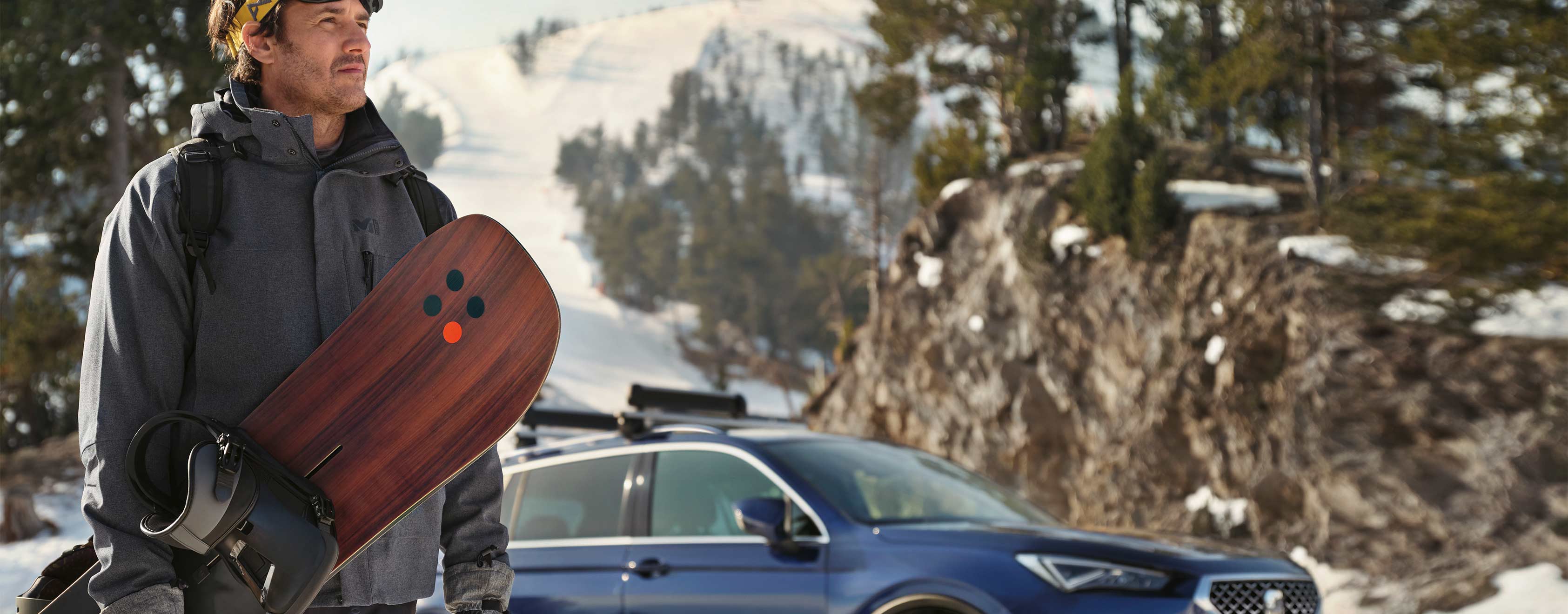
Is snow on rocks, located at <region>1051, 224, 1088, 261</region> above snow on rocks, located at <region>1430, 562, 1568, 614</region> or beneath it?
above

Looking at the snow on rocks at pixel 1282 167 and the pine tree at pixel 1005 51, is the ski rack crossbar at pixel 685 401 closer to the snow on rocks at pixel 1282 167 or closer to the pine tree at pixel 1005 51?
the snow on rocks at pixel 1282 167

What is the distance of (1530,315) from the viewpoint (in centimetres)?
1463

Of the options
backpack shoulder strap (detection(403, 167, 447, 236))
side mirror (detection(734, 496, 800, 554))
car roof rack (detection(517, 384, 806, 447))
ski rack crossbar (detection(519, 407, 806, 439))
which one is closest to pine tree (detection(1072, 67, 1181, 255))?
car roof rack (detection(517, 384, 806, 447))

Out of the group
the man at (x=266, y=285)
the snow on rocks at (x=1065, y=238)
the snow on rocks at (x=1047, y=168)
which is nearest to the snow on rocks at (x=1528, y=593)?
the snow on rocks at (x=1065, y=238)

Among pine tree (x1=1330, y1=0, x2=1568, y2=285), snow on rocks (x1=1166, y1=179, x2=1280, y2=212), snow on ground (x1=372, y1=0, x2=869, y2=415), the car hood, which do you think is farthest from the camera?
snow on ground (x1=372, y1=0, x2=869, y2=415)

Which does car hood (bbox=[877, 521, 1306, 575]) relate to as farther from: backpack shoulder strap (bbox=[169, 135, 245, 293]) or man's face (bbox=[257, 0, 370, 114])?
backpack shoulder strap (bbox=[169, 135, 245, 293])

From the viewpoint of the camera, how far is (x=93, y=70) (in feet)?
59.5

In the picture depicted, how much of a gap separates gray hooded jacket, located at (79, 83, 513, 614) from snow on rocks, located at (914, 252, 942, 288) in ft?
72.8

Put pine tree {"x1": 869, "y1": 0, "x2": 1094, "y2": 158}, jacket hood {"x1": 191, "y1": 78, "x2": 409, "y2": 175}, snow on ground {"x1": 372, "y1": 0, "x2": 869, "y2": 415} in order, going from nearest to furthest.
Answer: jacket hood {"x1": 191, "y1": 78, "x2": 409, "y2": 175} < pine tree {"x1": 869, "y1": 0, "x2": 1094, "y2": 158} < snow on ground {"x1": 372, "y1": 0, "x2": 869, "y2": 415}

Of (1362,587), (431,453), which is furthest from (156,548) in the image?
(1362,587)

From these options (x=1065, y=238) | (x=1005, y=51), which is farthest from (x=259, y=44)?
(x=1005, y=51)

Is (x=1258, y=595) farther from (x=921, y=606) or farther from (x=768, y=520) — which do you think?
(x=768, y=520)

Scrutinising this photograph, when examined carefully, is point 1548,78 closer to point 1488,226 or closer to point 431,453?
point 1488,226

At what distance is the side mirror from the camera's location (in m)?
5.21
